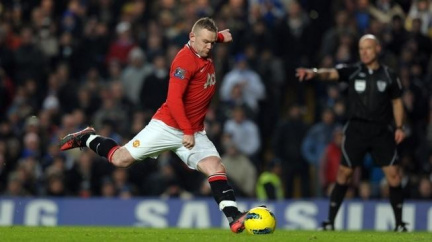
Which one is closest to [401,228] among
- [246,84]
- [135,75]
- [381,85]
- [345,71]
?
[381,85]

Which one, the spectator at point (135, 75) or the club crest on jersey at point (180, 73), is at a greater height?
the spectator at point (135, 75)

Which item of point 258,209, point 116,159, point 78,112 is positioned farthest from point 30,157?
point 258,209

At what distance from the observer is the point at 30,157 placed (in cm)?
2103

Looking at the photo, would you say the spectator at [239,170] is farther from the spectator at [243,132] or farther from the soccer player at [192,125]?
the soccer player at [192,125]

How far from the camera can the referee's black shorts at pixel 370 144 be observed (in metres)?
15.5

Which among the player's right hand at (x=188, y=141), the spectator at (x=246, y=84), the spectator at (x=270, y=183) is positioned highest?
the spectator at (x=246, y=84)

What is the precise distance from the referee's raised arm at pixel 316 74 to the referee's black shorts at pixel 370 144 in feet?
2.24

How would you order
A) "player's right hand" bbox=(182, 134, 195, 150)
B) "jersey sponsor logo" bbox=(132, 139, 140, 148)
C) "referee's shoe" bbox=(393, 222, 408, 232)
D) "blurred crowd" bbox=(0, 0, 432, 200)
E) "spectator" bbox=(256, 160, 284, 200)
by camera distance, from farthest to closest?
"blurred crowd" bbox=(0, 0, 432, 200)
"spectator" bbox=(256, 160, 284, 200)
"referee's shoe" bbox=(393, 222, 408, 232)
"jersey sponsor logo" bbox=(132, 139, 140, 148)
"player's right hand" bbox=(182, 134, 195, 150)

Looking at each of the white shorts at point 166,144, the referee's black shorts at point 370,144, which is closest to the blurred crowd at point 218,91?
the referee's black shorts at point 370,144

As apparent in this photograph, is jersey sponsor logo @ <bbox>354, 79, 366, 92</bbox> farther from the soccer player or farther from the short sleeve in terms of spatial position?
the soccer player

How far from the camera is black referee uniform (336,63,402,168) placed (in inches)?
608

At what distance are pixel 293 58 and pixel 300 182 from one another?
2.55m

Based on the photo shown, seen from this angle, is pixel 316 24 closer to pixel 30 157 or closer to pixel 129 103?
pixel 129 103

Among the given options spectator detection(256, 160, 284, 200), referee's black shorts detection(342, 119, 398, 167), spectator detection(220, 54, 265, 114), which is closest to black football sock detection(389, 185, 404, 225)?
referee's black shorts detection(342, 119, 398, 167)
